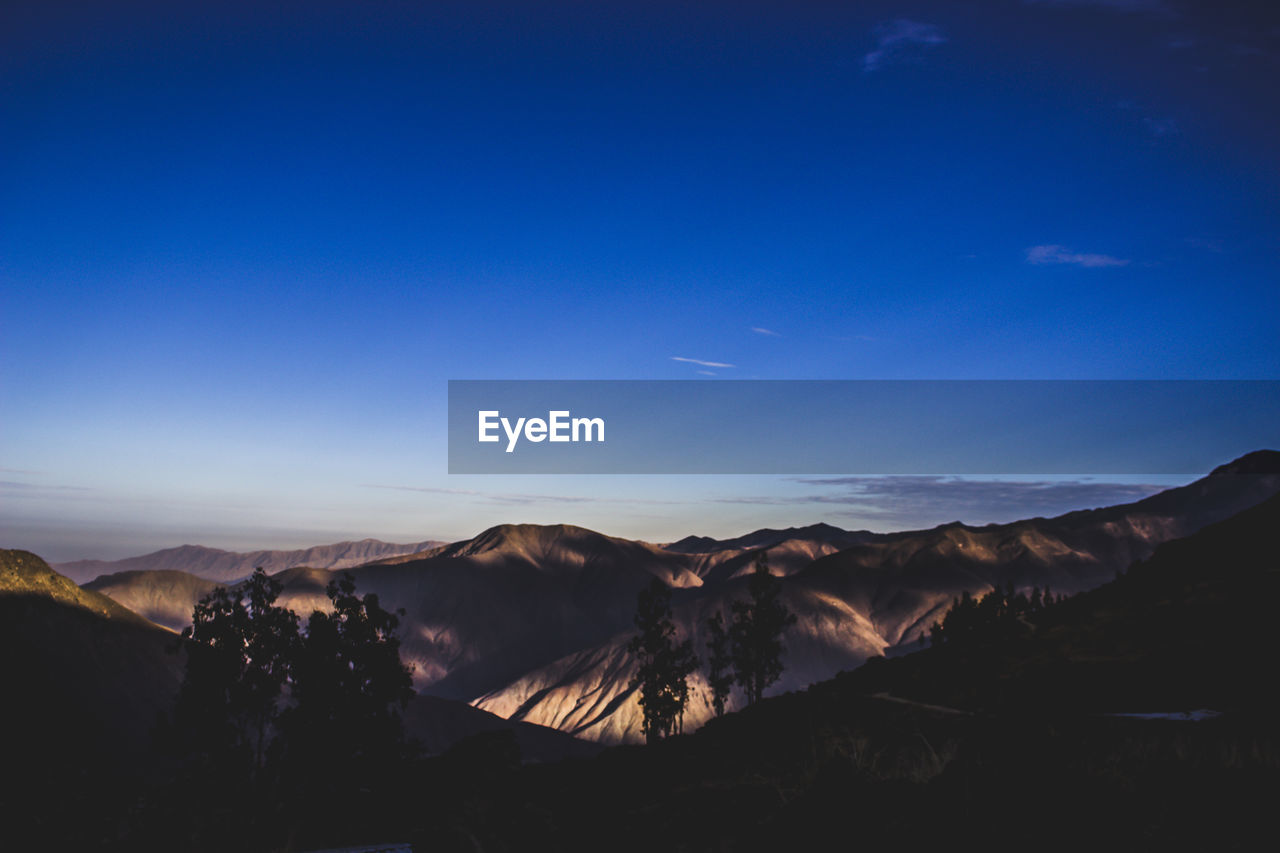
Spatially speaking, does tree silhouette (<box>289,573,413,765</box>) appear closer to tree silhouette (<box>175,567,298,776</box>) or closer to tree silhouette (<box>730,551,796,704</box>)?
tree silhouette (<box>175,567,298,776</box>)

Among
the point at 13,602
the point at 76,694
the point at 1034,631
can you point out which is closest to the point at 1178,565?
the point at 1034,631

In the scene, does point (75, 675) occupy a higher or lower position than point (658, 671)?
lower

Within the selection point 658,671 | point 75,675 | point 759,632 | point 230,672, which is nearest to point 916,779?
point 230,672

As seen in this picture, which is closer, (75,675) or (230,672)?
(230,672)

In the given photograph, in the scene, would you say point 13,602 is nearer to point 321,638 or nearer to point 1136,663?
point 321,638

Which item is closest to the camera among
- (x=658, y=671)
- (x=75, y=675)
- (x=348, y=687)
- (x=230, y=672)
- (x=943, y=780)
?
(x=943, y=780)

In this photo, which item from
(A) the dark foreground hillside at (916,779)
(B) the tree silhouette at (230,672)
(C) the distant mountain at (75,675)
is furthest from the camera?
(C) the distant mountain at (75,675)

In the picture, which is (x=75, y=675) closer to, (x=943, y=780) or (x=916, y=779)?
(x=916, y=779)

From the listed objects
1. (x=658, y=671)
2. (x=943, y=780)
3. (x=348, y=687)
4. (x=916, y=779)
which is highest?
(x=943, y=780)

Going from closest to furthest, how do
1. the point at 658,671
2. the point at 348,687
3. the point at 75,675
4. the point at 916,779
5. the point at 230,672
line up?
the point at 916,779, the point at 230,672, the point at 348,687, the point at 658,671, the point at 75,675

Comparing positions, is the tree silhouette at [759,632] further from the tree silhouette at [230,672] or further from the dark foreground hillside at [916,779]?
the tree silhouette at [230,672]

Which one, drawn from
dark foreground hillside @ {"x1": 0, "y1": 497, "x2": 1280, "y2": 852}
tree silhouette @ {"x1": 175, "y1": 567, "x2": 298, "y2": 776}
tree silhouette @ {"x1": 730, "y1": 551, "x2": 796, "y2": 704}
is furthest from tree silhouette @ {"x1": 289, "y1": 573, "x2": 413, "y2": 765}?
tree silhouette @ {"x1": 730, "y1": 551, "x2": 796, "y2": 704}

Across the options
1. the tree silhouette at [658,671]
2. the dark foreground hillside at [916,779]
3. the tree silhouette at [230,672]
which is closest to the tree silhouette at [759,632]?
the tree silhouette at [658,671]

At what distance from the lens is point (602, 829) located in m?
10.9
